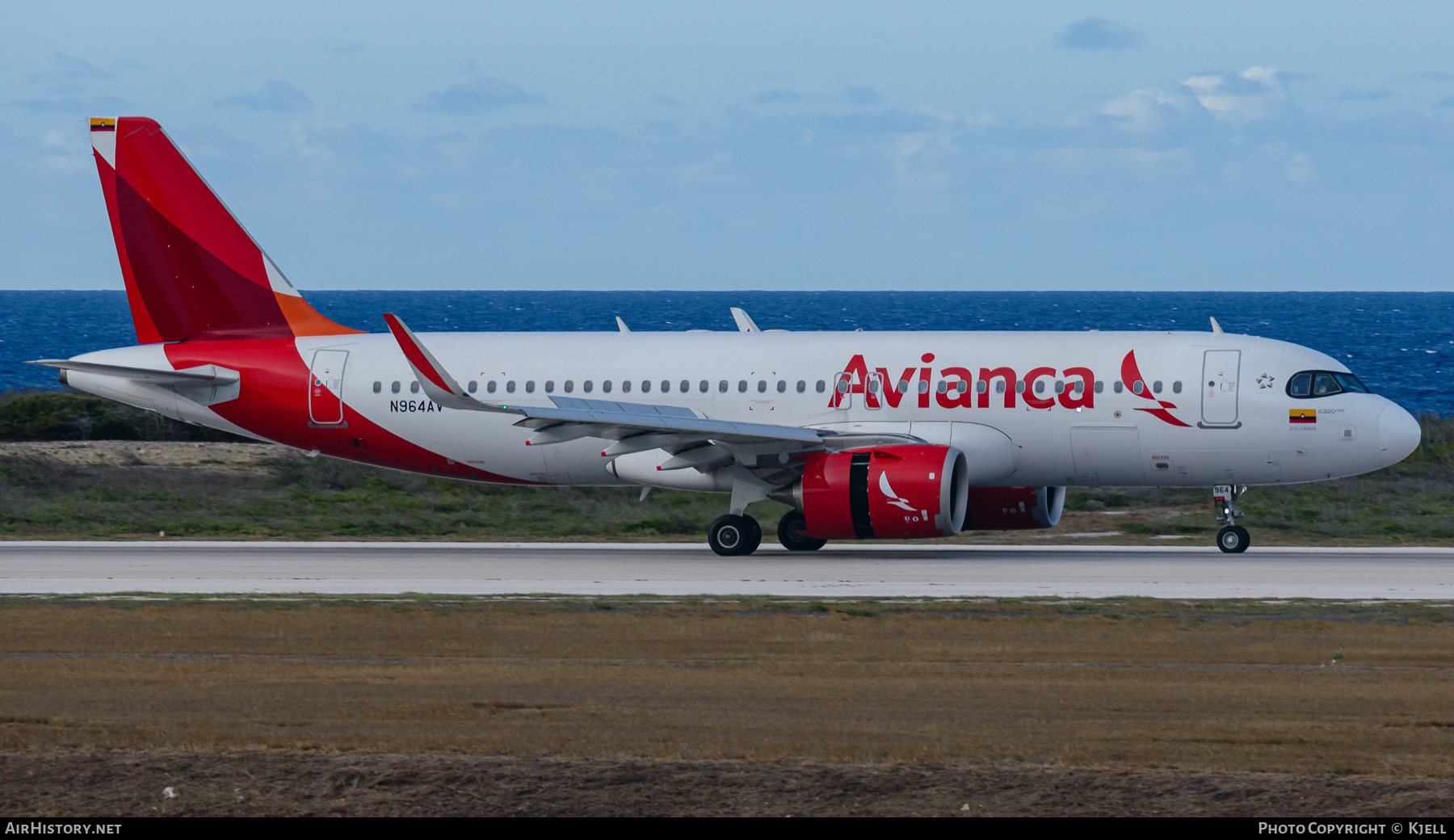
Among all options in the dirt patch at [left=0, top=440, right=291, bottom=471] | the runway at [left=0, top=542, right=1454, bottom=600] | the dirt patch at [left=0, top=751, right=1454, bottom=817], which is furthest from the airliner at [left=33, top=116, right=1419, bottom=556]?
the dirt patch at [left=0, top=751, right=1454, bottom=817]

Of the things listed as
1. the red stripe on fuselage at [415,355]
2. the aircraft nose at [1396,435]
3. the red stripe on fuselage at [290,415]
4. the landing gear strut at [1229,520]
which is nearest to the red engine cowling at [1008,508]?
the landing gear strut at [1229,520]

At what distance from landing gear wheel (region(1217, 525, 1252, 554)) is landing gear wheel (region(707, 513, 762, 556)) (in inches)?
283

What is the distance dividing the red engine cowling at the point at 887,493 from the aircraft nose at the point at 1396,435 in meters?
6.25

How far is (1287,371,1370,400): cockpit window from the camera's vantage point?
999 inches

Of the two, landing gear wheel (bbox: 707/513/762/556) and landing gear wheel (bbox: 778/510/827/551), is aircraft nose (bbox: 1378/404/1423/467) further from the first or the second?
landing gear wheel (bbox: 707/513/762/556)

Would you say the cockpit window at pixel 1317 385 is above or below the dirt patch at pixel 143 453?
above

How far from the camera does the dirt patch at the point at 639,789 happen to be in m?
9.06

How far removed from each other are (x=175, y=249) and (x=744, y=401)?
1053 cm

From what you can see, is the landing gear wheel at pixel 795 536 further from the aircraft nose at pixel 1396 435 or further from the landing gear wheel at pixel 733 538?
the aircraft nose at pixel 1396 435

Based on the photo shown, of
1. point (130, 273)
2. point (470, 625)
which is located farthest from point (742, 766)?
point (130, 273)

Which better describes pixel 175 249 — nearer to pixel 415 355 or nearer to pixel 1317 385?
pixel 415 355

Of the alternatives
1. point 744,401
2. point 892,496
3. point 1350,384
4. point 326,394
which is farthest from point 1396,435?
point 326,394

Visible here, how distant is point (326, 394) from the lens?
1117 inches

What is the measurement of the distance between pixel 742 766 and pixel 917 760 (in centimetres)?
112
